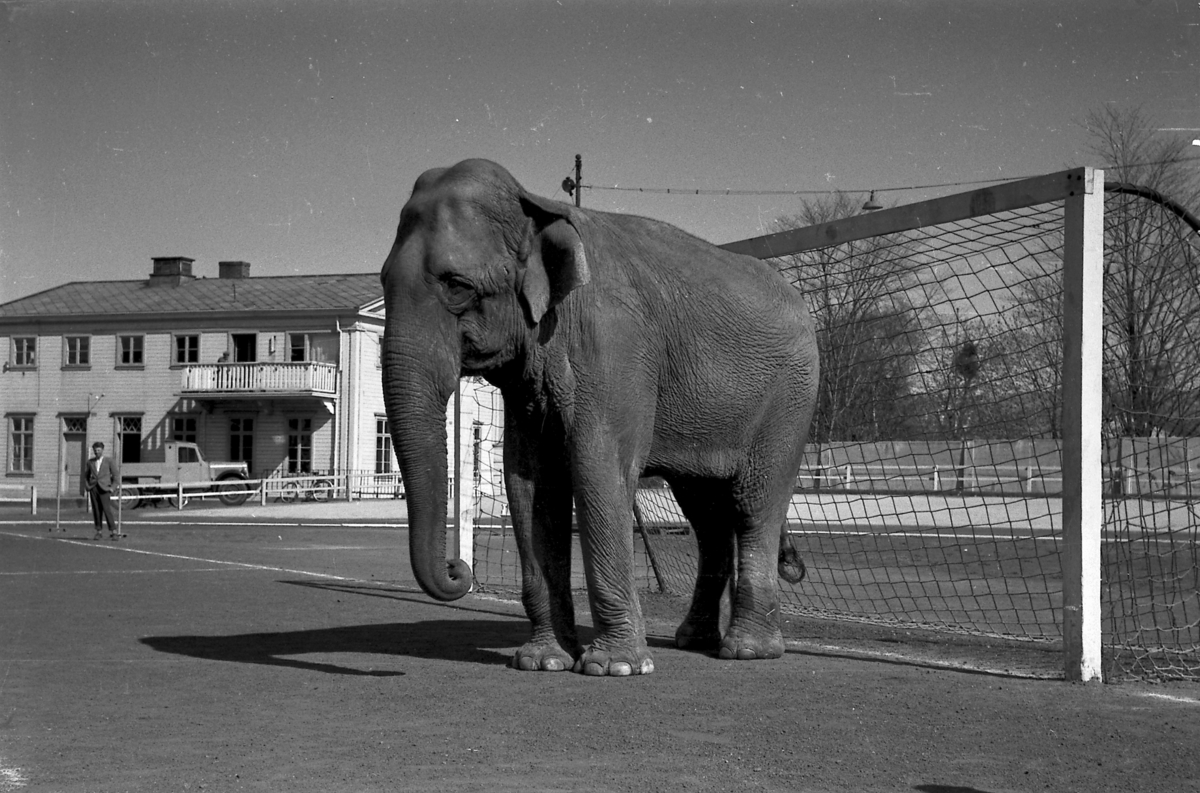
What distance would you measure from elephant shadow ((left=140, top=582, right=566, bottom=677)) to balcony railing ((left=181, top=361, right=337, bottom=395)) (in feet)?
129

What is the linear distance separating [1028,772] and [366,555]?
15.4 metres

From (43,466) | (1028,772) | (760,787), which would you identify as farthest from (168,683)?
(43,466)

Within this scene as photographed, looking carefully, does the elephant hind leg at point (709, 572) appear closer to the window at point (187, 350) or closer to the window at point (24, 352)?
the window at point (187, 350)

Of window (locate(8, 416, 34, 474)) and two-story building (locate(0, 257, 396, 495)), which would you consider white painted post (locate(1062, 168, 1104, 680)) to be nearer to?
two-story building (locate(0, 257, 396, 495))

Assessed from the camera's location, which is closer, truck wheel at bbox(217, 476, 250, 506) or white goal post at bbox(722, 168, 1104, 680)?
white goal post at bbox(722, 168, 1104, 680)

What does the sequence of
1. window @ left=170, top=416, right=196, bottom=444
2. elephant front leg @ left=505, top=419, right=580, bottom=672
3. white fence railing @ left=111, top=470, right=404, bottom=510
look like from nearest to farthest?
elephant front leg @ left=505, top=419, right=580, bottom=672 → white fence railing @ left=111, top=470, right=404, bottom=510 → window @ left=170, top=416, right=196, bottom=444

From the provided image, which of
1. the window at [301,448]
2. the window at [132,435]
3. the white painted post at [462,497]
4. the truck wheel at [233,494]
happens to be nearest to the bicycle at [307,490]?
the truck wheel at [233,494]

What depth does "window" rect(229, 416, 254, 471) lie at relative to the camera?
5109cm

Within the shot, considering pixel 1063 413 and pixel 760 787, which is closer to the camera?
pixel 760 787

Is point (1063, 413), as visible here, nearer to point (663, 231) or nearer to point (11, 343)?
point (663, 231)

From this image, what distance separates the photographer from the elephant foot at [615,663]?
7242 millimetres

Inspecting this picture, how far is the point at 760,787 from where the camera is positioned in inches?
185

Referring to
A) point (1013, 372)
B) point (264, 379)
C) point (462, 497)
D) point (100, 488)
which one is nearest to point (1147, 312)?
point (1013, 372)

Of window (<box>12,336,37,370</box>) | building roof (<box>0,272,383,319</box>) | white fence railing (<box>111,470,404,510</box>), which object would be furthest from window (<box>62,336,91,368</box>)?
white fence railing (<box>111,470,404,510</box>)
